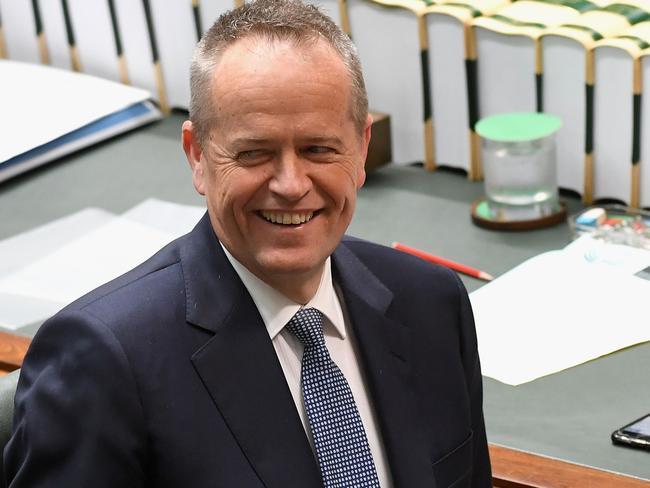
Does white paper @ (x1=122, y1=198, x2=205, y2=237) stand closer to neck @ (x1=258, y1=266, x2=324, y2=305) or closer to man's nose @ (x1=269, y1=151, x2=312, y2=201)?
neck @ (x1=258, y1=266, x2=324, y2=305)

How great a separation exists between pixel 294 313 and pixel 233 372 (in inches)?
3.8

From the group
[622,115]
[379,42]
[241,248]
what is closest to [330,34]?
[241,248]

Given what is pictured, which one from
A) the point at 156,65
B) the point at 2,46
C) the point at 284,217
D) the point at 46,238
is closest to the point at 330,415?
the point at 284,217

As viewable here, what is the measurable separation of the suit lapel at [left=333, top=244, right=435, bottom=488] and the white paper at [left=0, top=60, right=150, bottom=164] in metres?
1.32

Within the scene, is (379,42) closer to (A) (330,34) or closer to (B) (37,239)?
(B) (37,239)

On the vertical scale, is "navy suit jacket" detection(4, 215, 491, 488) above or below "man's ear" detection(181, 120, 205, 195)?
below

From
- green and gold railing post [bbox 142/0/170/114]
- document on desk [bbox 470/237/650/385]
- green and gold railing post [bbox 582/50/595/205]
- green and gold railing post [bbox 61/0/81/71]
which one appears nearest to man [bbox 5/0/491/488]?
document on desk [bbox 470/237/650/385]

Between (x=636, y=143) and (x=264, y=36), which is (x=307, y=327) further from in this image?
(x=636, y=143)

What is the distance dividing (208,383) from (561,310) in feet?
2.80

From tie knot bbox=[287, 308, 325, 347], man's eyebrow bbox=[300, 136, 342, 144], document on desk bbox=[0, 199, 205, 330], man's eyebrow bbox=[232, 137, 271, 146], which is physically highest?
man's eyebrow bbox=[232, 137, 271, 146]

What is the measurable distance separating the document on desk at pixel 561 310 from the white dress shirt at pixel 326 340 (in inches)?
17.7

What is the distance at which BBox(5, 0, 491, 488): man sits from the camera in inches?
53.7

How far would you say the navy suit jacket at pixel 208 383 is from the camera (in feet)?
4.49

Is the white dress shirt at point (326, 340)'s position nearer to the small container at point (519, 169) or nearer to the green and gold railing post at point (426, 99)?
the small container at point (519, 169)
